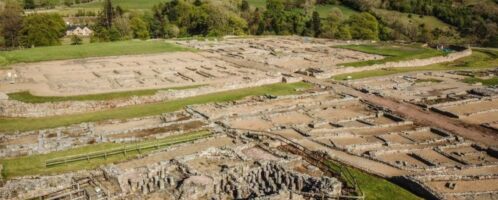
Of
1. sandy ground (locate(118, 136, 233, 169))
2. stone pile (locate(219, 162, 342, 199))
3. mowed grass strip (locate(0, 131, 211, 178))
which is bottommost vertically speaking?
mowed grass strip (locate(0, 131, 211, 178))

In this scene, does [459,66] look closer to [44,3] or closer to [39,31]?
[39,31]

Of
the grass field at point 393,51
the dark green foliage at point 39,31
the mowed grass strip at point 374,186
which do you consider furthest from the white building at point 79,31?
the mowed grass strip at point 374,186

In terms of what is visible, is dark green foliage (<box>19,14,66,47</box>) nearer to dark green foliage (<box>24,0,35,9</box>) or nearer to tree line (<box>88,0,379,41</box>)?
tree line (<box>88,0,379,41</box>)

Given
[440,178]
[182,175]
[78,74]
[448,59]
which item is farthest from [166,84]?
[448,59]

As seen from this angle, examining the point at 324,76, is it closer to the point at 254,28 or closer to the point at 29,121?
the point at 29,121

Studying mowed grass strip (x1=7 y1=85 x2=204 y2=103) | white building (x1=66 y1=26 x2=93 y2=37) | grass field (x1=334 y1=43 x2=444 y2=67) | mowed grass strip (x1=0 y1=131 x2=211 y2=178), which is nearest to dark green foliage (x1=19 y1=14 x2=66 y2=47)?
white building (x1=66 y1=26 x2=93 y2=37)

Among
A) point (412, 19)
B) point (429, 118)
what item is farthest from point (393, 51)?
point (412, 19)

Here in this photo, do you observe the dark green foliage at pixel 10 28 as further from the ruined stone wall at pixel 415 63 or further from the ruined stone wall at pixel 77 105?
the ruined stone wall at pixel 415 63
